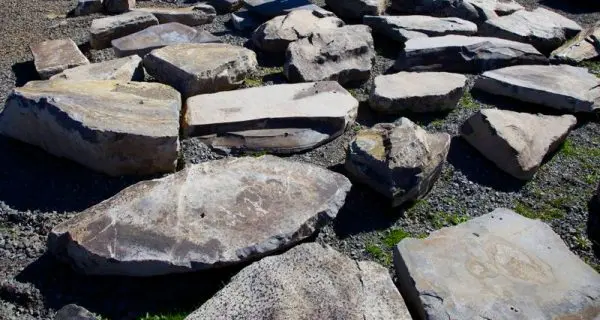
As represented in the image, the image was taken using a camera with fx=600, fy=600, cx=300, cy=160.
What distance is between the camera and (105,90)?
4.61 metres

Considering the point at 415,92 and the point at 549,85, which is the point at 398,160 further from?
the point at 549,85

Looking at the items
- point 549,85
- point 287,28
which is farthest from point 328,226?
point 287,28

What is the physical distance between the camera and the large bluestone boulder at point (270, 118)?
15.2 feet

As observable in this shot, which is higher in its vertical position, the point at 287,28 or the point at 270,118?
the point at 270,118

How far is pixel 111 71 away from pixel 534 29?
15.5 feet

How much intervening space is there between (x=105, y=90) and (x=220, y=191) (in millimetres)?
1454

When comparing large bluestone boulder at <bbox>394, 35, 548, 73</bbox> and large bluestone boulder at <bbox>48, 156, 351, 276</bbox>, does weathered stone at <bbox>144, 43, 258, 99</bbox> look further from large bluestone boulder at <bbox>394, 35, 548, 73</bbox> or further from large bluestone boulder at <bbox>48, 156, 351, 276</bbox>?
large bluestone boulder at <bbox>394, 35, 548, 73</bbox>

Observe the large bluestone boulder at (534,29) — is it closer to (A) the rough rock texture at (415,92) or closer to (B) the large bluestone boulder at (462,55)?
(B) the large bluestone boulder at (462,55)

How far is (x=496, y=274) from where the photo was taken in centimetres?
346

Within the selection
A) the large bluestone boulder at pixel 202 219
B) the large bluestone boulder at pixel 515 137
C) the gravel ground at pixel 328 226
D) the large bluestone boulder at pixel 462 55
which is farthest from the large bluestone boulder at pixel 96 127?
the large bluestone boulder at pixel 462 55

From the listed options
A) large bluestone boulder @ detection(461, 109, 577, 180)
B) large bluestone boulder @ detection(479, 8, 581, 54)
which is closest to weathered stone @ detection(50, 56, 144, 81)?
large bluestone boulder @ detection(461, 109, 577, 180)

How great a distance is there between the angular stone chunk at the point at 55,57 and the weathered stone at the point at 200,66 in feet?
2.38

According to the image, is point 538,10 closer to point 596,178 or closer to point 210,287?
point 596,178

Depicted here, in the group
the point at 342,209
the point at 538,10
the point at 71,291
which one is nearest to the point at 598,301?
the point at 342,209
